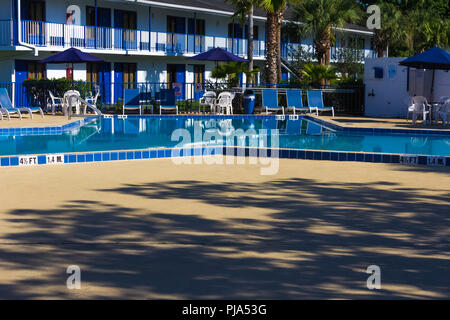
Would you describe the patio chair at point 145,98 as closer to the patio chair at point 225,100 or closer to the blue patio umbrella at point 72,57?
the blue patio umbrella at point 72,57

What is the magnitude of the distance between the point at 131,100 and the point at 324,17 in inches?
618

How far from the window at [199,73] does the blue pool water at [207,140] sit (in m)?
15.8

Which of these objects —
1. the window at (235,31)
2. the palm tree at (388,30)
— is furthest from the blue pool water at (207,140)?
the palm tree at (388,30)

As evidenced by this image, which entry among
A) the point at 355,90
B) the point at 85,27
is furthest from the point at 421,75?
the point at 85,27

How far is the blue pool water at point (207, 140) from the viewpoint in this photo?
13305mm

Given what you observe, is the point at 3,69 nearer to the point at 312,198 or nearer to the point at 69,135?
the point at 69,135

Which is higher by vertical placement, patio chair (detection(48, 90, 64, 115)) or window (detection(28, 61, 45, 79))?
window (detection(28, 61, 45, 79))

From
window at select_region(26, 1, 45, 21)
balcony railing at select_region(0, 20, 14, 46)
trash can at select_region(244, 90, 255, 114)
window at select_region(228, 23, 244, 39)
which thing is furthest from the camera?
window at select_region(228, 23, 244, 39)

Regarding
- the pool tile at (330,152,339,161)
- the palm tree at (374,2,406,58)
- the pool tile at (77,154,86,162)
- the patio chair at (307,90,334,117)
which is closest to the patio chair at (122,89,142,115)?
the patio chair at (307,90,334,117)

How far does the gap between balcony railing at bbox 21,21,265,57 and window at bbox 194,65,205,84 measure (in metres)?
1.60

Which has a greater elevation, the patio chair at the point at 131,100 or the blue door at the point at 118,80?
the blue door at the point at 118,80

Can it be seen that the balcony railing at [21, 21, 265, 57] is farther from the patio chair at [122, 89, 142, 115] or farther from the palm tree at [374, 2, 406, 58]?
the palm tree at [374, 2, 406, 58]

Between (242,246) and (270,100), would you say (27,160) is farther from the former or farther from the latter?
(270,100)

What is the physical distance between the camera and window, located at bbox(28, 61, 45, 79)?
90.1 ft
